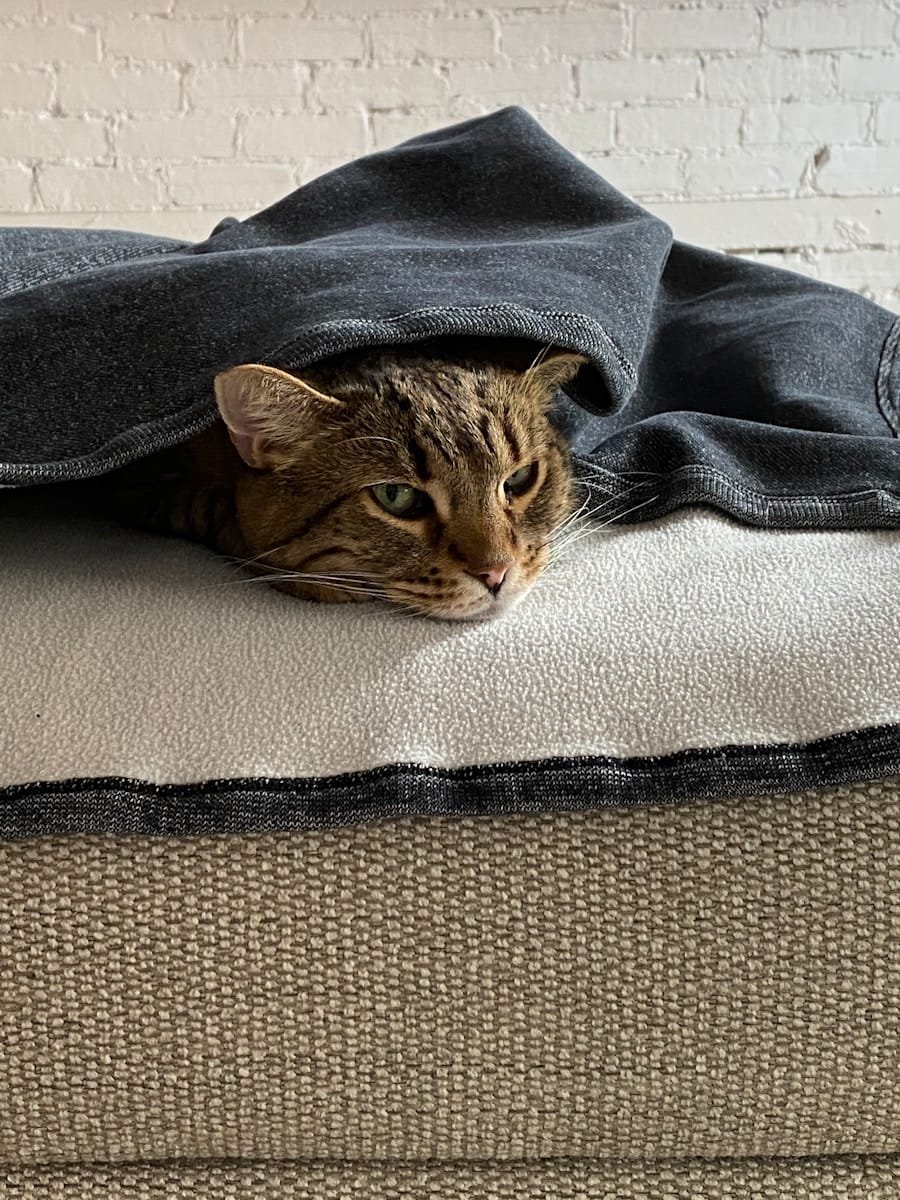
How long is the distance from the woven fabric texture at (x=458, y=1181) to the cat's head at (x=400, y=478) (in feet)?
1.31

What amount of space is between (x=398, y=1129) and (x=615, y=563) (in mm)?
429

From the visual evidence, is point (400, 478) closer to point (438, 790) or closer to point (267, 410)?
point (267, 410)

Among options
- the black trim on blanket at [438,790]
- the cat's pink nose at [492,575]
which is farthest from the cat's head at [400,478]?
the black trim on blanket at [438,790]

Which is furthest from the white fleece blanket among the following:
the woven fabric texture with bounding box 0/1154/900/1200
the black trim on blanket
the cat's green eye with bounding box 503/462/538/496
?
the woven fabric texture with bounding box 0/1154/900/1200

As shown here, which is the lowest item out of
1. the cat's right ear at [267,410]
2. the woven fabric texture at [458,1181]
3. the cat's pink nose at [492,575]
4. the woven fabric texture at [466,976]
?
the woven fabric texture at [458,1181]

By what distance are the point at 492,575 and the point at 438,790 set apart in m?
0.23

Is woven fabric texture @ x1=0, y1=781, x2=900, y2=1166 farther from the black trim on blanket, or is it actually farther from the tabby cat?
the tabby cat

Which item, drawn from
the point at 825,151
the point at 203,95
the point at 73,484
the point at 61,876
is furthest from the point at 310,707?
the point at 825,151

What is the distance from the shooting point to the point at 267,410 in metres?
0.83

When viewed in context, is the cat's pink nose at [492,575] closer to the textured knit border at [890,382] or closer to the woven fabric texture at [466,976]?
the woven fabric texture at [466,976]

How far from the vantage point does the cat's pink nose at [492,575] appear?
2.75 ft

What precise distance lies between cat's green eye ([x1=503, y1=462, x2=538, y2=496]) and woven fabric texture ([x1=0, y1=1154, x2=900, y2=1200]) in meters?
0.51

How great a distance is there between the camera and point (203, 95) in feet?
7.74

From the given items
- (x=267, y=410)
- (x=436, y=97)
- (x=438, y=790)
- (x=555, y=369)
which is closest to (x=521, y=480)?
(x=555, y=369)
